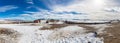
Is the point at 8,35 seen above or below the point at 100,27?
below

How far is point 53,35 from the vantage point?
742 cm

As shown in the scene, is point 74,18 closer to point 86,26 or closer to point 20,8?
point 86,26

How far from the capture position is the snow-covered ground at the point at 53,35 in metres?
7.01

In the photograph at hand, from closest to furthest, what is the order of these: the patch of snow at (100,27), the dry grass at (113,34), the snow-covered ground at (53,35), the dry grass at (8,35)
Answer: the dry grass at (113,34) → the snow-covered ground at (53,35) → the dry grass at (8,35) → the patch of snow at (100,27)

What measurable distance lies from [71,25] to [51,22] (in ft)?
2.27

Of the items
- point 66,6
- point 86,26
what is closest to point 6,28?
point 66,6

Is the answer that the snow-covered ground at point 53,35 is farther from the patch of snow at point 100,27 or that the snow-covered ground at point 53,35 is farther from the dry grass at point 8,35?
the patch of snow at point 100,27

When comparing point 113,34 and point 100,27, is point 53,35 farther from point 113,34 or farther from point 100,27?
point 113,34

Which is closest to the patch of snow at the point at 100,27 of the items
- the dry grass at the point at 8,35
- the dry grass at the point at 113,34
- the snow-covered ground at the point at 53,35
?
the dry grass at the point at 113,34

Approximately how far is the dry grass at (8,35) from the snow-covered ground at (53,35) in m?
0.18

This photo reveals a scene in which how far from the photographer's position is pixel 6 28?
7.84 metres

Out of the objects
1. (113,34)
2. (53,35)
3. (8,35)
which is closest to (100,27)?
(113,34)

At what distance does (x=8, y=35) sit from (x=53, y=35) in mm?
1482

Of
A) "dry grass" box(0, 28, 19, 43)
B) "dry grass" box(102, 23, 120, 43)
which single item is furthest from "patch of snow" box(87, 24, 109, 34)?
"dry grass" box(0, 28, 19, 43)
